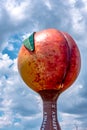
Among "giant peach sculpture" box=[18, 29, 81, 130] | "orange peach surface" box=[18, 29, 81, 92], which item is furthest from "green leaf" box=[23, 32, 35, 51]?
"orange peach surface" box=[18, 29, 81, 92]

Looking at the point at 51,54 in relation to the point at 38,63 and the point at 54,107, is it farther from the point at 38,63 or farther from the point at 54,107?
the point at 54,107

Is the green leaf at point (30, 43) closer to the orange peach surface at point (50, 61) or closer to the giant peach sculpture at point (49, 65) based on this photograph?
the giant peach sculpture at point (49, 65)

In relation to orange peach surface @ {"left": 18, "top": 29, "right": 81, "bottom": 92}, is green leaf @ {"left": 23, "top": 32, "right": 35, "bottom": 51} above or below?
above

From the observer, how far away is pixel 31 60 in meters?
35.0

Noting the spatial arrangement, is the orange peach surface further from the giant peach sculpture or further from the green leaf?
the green leaf

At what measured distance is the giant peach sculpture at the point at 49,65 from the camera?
113 ft

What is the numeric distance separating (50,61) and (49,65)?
1.19 ft

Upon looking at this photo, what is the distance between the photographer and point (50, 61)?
112 ft

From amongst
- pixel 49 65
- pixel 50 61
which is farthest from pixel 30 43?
pixel 49 65

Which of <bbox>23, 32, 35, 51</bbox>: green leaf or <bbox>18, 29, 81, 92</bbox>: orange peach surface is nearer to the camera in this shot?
<bbox>18, 29, 81, 92</bbox>: orange peach surface

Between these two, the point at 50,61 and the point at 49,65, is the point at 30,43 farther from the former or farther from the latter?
the point at 49,65

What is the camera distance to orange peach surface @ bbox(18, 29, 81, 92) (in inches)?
1352

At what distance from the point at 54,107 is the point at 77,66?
A: 4.40 metres

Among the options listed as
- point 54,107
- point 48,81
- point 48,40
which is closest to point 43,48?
point 48,40
